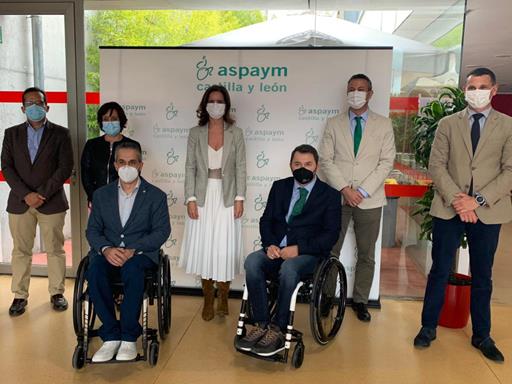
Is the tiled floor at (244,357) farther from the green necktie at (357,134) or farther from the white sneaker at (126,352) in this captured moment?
the green necktie at (357,134)

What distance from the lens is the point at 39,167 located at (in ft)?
11.6

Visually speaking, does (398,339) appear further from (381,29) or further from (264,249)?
(381,29)

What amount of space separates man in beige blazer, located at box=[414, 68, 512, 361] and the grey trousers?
51 cm

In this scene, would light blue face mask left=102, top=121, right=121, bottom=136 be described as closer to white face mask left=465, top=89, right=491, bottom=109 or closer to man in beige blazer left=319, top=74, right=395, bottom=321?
man in beige blazer left=319, top=74, right=395, bottom=321

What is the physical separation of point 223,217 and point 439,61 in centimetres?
213

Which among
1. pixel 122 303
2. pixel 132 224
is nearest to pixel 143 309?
pixel 122 303

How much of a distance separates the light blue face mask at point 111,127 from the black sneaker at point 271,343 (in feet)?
5.69

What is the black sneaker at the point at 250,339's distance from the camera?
274 cm

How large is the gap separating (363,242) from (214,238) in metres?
1.08

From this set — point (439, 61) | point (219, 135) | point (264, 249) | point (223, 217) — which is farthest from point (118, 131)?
point (439, 61)

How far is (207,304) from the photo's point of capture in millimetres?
3521

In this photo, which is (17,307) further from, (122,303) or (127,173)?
(127,173)

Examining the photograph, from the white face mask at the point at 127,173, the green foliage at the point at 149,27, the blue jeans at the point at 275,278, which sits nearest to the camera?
the blue jeans at the point at 275,278

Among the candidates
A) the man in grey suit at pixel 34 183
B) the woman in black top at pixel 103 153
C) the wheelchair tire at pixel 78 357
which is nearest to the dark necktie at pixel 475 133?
the woman in black top at pixel 103 153
